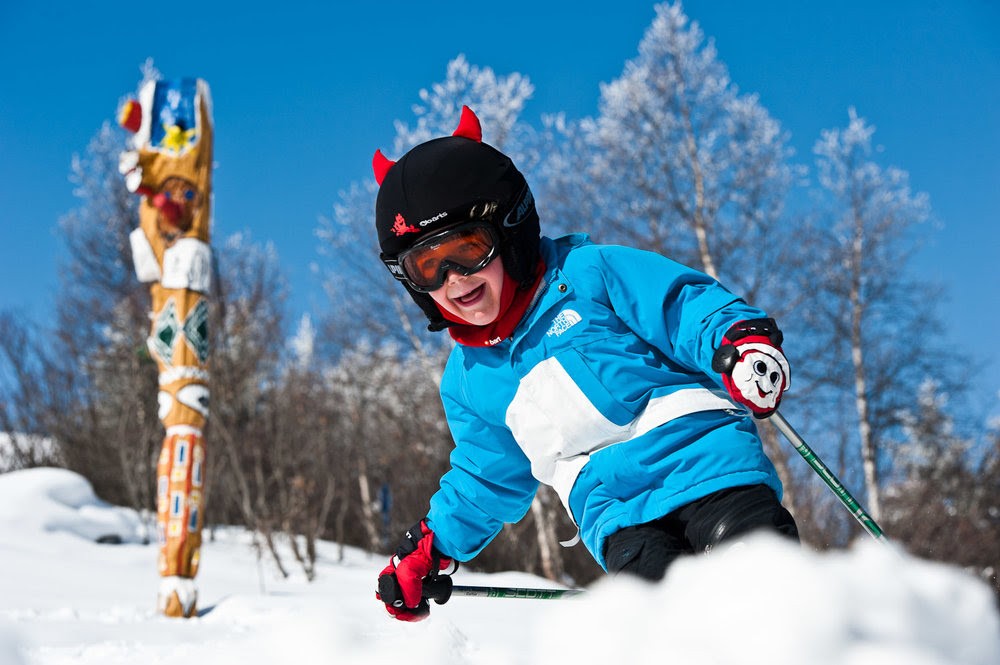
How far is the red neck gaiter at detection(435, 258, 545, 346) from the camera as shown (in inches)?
84.7

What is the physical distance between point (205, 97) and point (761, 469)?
535 cm

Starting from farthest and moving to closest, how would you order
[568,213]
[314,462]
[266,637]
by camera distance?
[568,213] → [314,462] → [266,637]

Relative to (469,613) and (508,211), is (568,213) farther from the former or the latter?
(508,211)

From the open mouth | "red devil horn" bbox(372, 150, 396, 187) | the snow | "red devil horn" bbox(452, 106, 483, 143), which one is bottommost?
the snow

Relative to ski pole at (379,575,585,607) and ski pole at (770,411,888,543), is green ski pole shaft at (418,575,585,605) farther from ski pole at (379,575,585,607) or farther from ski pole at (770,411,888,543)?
ski pole at (770,411,888,543)

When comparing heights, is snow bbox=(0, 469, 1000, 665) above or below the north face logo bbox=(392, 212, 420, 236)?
below

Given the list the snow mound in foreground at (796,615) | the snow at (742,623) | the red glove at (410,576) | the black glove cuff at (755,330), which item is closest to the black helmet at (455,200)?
the black glove cuff at (755,330)

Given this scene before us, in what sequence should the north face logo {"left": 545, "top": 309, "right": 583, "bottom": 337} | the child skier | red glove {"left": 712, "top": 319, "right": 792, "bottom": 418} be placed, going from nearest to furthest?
red glove {"left": 712, "top": 319, "right": 792, "bottom": 418}, the child skier, the north face logo {"left": 545, "top": 309, "right": 583, "bottom": 337}

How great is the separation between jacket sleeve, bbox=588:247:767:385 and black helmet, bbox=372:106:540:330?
0.22m

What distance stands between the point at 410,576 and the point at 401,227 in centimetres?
95

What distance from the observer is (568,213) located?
11.7 metres

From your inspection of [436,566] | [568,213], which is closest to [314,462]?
[568,213]

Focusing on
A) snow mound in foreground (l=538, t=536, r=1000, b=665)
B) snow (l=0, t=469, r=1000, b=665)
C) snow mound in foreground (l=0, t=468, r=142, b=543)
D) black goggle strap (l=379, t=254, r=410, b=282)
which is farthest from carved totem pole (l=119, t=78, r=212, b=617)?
snow mound in foreground (l=538, t=536, r=1000, b=665)

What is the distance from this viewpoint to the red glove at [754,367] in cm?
172
